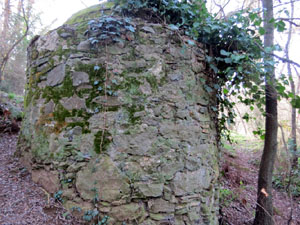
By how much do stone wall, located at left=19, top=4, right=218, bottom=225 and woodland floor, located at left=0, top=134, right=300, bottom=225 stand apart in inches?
5.8

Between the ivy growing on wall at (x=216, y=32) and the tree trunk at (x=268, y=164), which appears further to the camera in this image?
the tree trunk at (x=268, y=164)

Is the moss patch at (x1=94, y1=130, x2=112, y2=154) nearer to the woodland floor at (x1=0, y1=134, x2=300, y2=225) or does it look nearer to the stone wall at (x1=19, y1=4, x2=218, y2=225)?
the stone wall at (x1=19, y1=4, x2=218, y2=225)

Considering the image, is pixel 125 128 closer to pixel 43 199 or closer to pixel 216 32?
pixel 43 199

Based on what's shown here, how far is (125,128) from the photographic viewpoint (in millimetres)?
2207

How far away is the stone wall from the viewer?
212 cm

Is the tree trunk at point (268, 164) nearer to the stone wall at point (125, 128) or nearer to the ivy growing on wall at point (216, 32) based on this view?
the ivy growing on wall at point (216, 32)

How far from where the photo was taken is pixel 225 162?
18.6ft

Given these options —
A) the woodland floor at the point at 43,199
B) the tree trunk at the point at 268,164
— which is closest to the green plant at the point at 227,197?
the woodland floor at the point at 43,199

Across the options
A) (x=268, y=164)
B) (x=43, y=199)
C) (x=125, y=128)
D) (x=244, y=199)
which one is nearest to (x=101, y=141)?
(x=125, y=128)

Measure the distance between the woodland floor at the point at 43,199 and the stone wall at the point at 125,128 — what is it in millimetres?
148

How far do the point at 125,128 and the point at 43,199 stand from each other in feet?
3.88

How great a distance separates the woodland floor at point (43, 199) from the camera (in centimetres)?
200

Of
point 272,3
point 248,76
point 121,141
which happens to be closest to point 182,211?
point 121,141

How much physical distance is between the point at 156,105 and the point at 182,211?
47.9 inches
